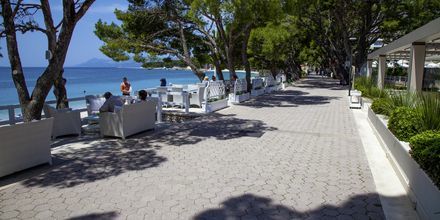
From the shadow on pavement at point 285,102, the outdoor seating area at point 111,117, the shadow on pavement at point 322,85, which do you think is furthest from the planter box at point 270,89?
the outdoor seating area at point 111,117

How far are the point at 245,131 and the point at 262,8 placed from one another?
6.95m

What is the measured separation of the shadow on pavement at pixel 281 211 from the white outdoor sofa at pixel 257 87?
16650 mm

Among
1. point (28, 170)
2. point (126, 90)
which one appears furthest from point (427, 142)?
point (126, 90)

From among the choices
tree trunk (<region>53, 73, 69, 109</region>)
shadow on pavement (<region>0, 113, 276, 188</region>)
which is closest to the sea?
tree trunk (<region>53, 73, 69, 109</region>)

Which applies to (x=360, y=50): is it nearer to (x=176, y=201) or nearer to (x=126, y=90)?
(x=126, y=90)

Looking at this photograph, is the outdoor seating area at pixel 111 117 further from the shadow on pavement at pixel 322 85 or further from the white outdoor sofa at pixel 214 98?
the shadow on pavement at pixel 322 85

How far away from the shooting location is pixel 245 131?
9438mm

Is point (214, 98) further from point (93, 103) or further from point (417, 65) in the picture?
point (417, 65)

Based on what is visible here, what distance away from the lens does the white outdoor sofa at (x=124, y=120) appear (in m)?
7.95

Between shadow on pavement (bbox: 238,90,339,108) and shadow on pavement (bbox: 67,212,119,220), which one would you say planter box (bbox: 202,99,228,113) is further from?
shadow on pavement (bbox: 67,212,119,220)

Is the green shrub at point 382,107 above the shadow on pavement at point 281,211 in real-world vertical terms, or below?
above

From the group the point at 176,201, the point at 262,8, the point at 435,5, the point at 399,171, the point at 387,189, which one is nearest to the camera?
the point at 176,201

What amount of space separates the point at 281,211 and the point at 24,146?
4028 mm

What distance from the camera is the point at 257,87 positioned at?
22.5 meters
